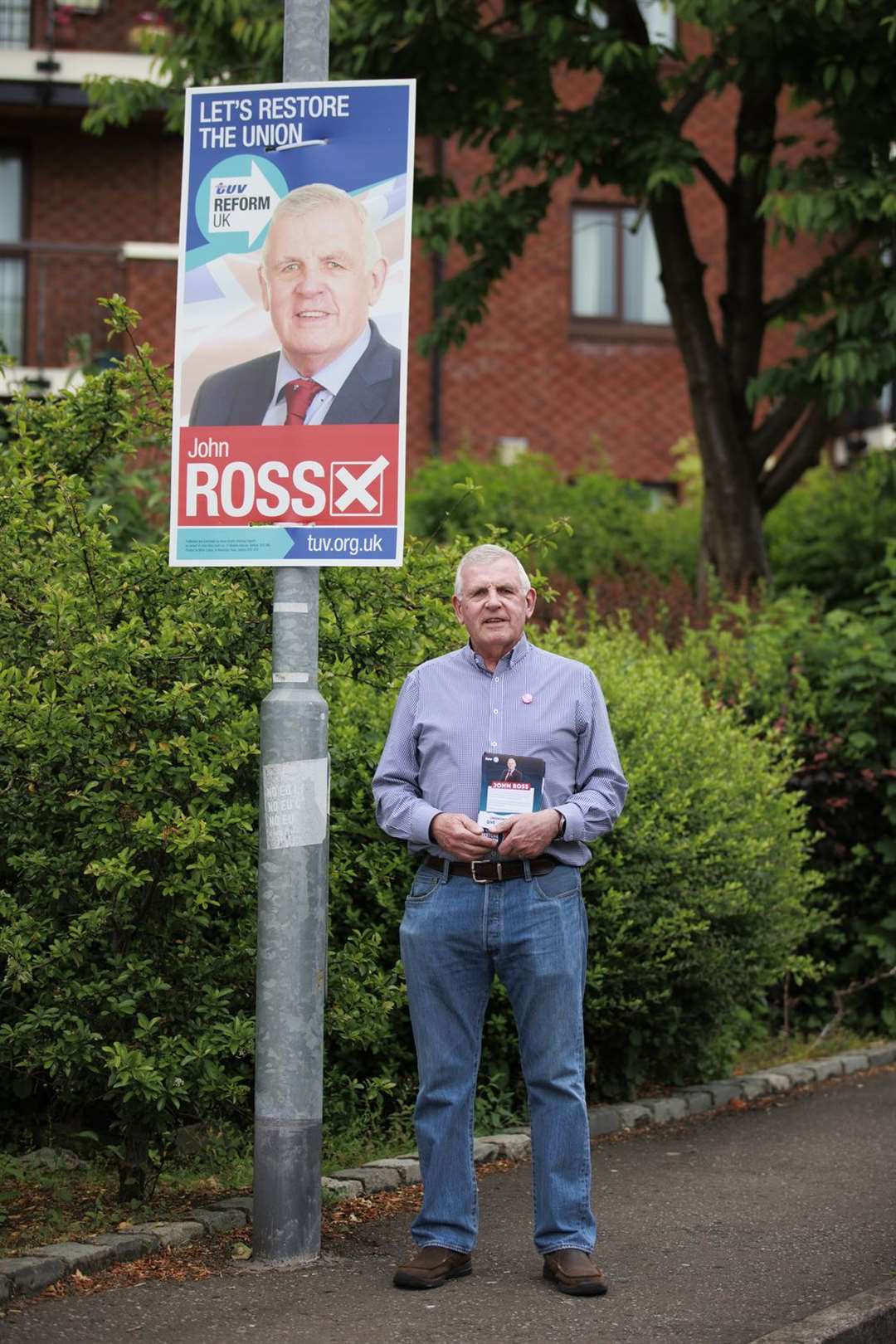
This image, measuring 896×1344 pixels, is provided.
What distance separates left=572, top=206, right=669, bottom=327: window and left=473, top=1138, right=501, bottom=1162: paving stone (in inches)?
615

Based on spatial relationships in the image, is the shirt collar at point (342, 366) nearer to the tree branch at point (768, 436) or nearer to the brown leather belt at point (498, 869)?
the brown leather belt at point (498, 869)

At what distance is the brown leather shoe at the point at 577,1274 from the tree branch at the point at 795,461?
372 inches

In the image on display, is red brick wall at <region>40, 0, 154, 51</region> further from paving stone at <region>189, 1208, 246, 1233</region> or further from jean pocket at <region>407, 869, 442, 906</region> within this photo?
jean pocket at <region>407, 869, 442, 906</region>

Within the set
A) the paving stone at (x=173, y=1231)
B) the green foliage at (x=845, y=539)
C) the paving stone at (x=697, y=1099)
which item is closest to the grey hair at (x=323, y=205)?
the paving stone at (x=173, y=1231)

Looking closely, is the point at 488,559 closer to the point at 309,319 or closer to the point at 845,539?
the point at 309,319

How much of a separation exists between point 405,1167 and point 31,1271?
177 centimetres

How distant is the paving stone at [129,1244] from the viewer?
18.7ft

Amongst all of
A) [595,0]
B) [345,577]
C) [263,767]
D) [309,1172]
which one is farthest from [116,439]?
[595,0]

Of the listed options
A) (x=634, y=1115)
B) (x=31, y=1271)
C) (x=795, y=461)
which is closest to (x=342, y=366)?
(x=31, y=1271)

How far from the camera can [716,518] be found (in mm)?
14117

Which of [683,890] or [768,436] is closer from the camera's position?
[683,890]

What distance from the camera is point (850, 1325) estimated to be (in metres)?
5.04

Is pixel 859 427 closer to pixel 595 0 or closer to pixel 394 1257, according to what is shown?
pixel 595 0

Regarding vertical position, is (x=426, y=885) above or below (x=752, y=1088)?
above
